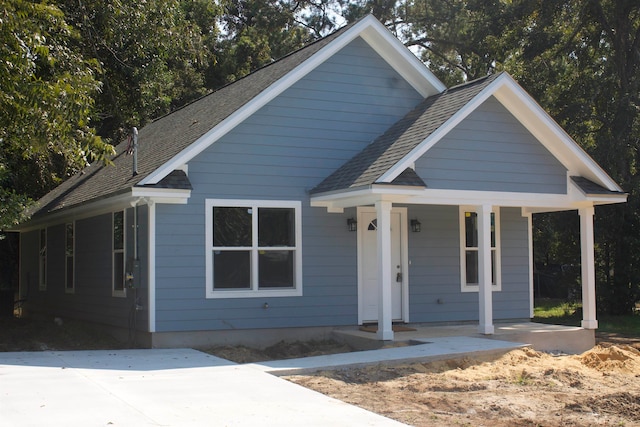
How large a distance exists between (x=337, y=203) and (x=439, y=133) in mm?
2259

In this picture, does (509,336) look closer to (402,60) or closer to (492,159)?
(492,159)

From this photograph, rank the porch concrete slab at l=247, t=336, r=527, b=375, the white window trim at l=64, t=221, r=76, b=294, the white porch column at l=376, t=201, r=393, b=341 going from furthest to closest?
the white window trim at l=64, t=221, r=76, b=294 → the white porch column at l=376, t=201, r=393, b=341 → the porch concrete slab at l=247, t=336, r=527, b=375

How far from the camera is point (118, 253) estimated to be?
47.5ft

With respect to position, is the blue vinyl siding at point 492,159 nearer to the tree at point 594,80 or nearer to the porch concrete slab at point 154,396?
the porch concrete slab at point 154,396

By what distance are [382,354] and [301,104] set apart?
5049 mm

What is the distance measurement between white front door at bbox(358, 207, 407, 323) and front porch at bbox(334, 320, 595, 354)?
51 cm

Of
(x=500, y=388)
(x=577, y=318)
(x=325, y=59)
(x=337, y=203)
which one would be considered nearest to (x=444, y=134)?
(x=337, y=203)

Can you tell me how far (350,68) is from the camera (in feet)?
47.9

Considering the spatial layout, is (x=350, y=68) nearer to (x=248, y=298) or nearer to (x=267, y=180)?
(x=267, y=180)

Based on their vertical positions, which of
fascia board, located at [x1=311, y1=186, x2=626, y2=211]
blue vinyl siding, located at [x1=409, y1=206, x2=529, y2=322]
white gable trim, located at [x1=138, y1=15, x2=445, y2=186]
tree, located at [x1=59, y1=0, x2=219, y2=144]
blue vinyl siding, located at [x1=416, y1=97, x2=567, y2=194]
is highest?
tree, located at [x1=59, y1=0, x2=219, y2=144]

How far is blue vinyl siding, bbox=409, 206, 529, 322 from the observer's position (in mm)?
14883

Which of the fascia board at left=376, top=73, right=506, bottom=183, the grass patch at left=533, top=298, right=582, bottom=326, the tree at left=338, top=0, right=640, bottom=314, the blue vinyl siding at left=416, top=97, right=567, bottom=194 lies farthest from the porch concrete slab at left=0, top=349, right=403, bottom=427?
the tree at left=338, top=0, right=640, bottom=314

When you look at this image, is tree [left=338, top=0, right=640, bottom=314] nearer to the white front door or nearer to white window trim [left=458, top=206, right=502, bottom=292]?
white window trim [left=458, top=206, right=502, bottom=292]

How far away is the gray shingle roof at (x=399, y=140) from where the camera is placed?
12.6 meters
